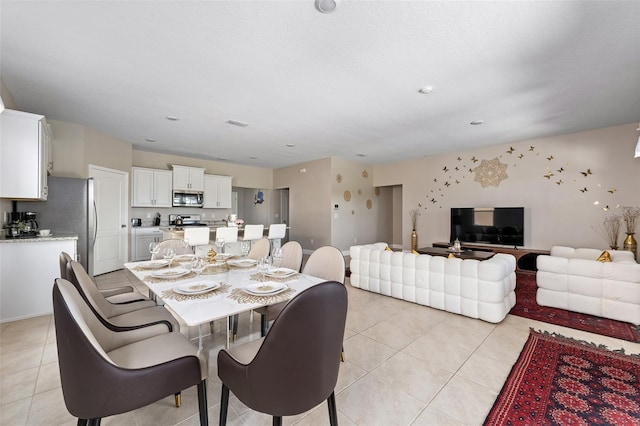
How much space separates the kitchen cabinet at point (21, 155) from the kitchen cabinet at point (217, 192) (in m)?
4.15

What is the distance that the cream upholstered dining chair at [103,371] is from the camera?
1008 mm

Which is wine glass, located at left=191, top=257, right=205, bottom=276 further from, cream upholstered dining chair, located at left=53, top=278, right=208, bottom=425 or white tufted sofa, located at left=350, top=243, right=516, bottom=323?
white tufted sofa, located at left=350, top=243, right=516, bottom=323

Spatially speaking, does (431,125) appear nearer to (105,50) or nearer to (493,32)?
(493,32)

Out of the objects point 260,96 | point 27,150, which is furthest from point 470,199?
point 27,150

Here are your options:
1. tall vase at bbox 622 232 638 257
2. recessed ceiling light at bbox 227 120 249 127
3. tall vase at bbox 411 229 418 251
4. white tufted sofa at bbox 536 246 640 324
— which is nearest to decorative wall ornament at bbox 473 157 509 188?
tall vase at bbox 411 229 418 251

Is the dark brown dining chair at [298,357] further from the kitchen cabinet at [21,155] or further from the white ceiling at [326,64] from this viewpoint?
the kitchen cabinet at [21,155]

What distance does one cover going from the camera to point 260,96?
3322 mm

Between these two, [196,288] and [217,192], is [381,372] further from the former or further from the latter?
[217,192]

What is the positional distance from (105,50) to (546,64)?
13.6 feet

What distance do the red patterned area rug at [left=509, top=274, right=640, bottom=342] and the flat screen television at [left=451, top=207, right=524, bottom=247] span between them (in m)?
2.07

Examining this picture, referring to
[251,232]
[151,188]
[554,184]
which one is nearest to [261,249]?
[251,232]

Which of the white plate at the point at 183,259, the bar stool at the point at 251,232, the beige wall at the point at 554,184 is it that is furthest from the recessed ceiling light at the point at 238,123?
the beige wall at the point at 554,184

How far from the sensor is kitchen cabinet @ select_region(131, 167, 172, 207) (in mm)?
6082

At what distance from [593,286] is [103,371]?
4472mm
